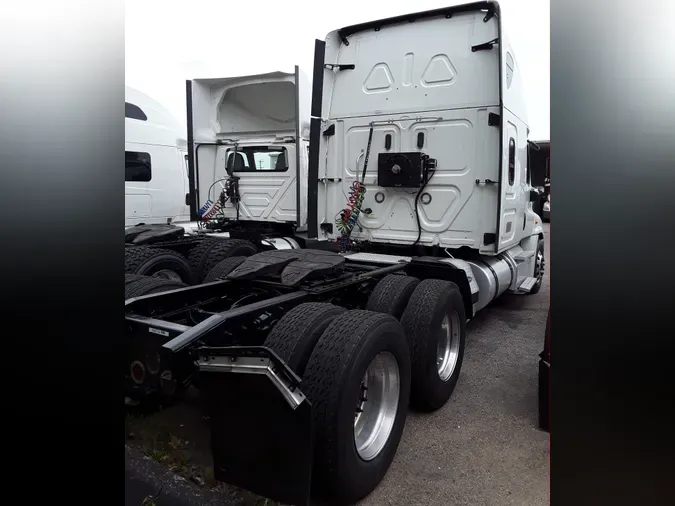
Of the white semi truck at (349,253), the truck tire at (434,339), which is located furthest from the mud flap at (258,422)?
the truck tire at (434,339)

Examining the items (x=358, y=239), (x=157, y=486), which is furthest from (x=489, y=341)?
(x=157, y=486)

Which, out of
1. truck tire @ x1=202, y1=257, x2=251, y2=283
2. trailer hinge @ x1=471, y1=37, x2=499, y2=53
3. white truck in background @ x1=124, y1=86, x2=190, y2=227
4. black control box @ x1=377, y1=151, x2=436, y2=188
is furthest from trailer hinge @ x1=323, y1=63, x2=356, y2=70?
white truck in background @ x1=124, y1=86, x2=190, y2=227

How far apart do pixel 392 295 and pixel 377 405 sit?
1137 mm

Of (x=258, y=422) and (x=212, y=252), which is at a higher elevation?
(x=212, y=252)

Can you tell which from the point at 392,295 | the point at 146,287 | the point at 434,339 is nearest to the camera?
the point at 146,287

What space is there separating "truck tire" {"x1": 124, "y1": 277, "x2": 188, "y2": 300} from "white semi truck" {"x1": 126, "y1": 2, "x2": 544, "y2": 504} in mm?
32

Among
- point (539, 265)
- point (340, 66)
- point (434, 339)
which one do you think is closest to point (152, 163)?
point (340, 66)

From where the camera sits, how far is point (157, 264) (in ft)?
16.6

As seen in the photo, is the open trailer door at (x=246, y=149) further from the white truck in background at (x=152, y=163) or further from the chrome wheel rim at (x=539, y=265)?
the chrome wheel rim at (x=539, y=265)

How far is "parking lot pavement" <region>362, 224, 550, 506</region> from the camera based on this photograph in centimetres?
280

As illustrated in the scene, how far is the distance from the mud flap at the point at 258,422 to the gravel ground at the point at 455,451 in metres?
0.56

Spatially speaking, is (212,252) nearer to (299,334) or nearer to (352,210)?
(352,210)

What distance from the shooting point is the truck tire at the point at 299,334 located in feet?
→ 8.69
